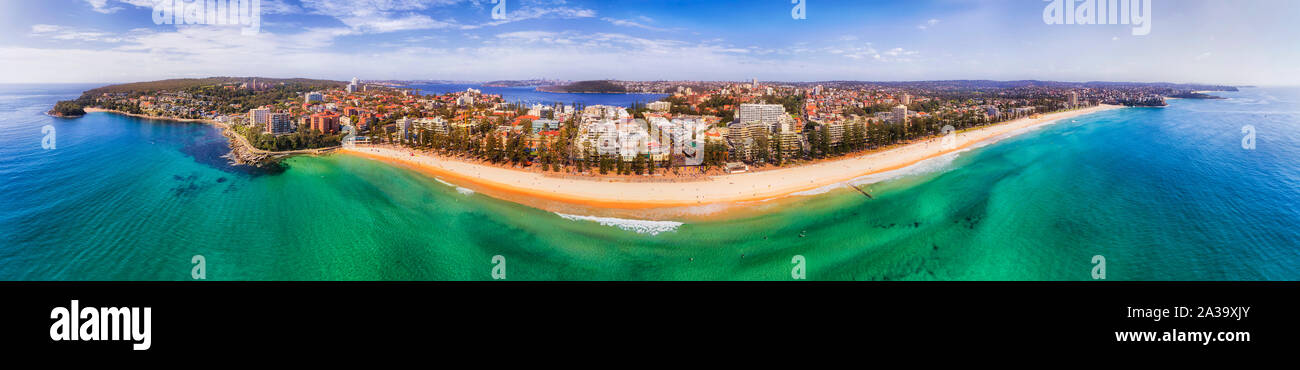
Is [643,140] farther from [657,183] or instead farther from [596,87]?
[596,87]

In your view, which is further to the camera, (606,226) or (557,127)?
(557,127)

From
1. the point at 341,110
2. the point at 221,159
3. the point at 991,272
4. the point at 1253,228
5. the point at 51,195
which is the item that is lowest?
the point at 991,272

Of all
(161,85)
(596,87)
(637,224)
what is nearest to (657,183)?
(637,224)

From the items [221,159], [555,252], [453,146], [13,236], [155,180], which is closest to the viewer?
[13,236]

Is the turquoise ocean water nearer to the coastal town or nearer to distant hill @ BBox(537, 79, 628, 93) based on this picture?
the coastal town

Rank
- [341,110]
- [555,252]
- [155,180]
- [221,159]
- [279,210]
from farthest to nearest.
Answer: [341,110]
[221,159]
[155,180]
[279,210]
[555,252]

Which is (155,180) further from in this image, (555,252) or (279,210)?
(555,252)

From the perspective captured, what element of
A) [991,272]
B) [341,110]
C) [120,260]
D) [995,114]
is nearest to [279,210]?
[120,260]
